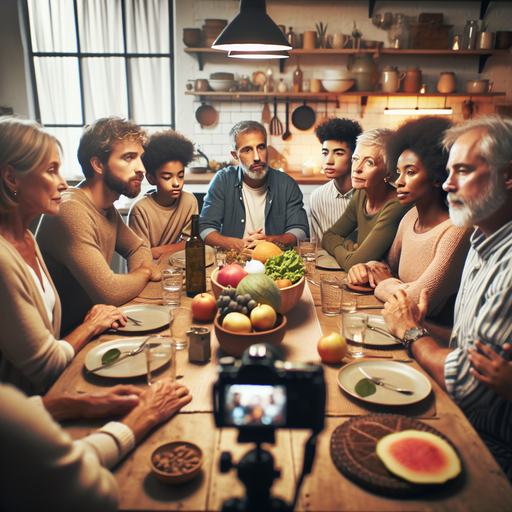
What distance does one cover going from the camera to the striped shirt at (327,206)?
3457 mm

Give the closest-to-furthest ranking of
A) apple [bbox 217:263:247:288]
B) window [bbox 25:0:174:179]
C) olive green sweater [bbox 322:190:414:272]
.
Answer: apple [bbox 217:263:247:288] → olive green sweater [bbox 322:190:414:272] → window [bbox 25:0:174:179]

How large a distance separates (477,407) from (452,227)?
0.77 m

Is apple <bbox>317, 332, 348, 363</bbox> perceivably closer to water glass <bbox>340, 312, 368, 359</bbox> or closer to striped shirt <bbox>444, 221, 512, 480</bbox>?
water glass <bbox>340, 312, 368, 359</bbox>

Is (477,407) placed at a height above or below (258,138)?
below

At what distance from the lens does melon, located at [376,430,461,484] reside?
87cm

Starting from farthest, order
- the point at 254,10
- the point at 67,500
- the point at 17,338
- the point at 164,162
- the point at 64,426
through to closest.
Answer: the point at 164,162 < the point at 254,10 < the point at 17,338 < the point at 64,426 < the point at 67,500

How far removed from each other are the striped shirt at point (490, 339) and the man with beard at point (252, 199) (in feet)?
6.20

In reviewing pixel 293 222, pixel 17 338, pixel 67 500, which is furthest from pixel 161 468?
pixel 293 222

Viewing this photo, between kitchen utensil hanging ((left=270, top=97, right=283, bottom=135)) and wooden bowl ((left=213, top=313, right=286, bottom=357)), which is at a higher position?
kitchen utensil hanging ((left=270, top=97, right=283, bottom=135))

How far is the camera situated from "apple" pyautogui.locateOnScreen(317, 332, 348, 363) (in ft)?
1.93

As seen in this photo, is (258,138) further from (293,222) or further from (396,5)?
(396,5)

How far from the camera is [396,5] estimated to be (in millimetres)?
5125

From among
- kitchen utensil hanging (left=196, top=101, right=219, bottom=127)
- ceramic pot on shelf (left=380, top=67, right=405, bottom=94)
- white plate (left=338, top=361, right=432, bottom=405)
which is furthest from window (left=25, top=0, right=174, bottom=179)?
white plate (left=338, top=361, right=432, bottom=405)

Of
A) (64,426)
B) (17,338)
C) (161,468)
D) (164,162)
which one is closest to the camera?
(161,468)
